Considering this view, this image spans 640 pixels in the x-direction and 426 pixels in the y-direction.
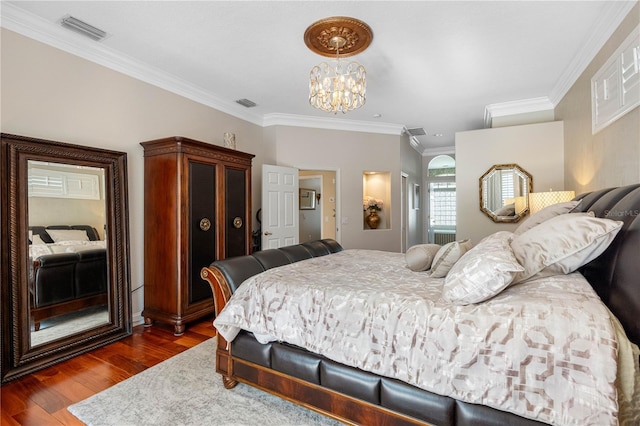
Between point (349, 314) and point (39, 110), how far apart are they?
3.12 m

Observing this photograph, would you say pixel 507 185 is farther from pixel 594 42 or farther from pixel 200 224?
pixel 200 224

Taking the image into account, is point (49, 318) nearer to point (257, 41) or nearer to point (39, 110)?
point (39, 110)

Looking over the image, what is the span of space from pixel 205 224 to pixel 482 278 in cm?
292

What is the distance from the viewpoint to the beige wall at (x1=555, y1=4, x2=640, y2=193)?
2.35 m

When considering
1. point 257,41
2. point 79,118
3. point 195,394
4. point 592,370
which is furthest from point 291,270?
point 79,118

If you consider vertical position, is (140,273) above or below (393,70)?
below

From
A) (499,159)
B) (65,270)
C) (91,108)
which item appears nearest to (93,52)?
(91,108)

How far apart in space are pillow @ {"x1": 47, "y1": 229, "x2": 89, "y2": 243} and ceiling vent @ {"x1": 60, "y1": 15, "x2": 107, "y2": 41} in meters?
1.77

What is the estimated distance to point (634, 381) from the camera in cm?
105

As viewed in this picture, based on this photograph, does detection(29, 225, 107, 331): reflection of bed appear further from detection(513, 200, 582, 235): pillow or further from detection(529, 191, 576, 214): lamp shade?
detection(529, 191, 576, 214): lamp shade

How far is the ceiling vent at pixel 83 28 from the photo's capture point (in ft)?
8.50

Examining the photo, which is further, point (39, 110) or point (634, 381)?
point (39, 110)

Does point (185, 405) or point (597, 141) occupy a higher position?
point (597, 141)

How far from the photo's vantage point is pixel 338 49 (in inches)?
120
